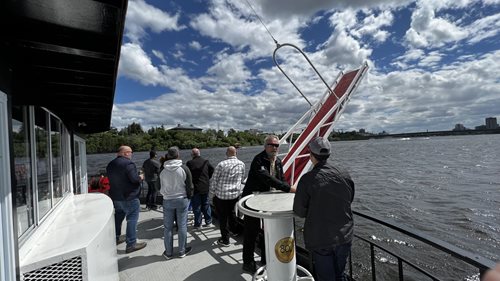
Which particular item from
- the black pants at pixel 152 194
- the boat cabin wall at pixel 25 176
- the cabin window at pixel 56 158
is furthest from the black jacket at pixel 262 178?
the black pants at pixel 152 194

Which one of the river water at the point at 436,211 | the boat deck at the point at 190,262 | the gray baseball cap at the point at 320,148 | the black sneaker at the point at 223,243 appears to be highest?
the gray baseball cap at the point at 320,148

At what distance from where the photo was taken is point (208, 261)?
398cm

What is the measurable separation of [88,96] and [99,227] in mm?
2274

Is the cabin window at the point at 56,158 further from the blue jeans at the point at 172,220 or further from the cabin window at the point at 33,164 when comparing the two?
the blue jeans at the point at 172,220

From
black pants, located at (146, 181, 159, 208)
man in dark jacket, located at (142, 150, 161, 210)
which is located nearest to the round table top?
man in dark jacket, located at (142, 150, 161, 210)

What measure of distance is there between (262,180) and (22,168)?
2.31m

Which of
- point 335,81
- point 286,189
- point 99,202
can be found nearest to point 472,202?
point 335,81

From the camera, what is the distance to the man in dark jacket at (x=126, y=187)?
436 cm

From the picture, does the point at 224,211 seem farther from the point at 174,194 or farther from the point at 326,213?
the point at 326,213

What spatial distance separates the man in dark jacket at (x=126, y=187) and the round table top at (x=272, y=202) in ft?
7.67

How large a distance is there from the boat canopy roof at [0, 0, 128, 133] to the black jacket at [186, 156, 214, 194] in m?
2.54

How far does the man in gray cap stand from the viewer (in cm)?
230

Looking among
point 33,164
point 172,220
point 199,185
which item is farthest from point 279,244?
point 199,185

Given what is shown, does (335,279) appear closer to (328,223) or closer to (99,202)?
(328,223)
